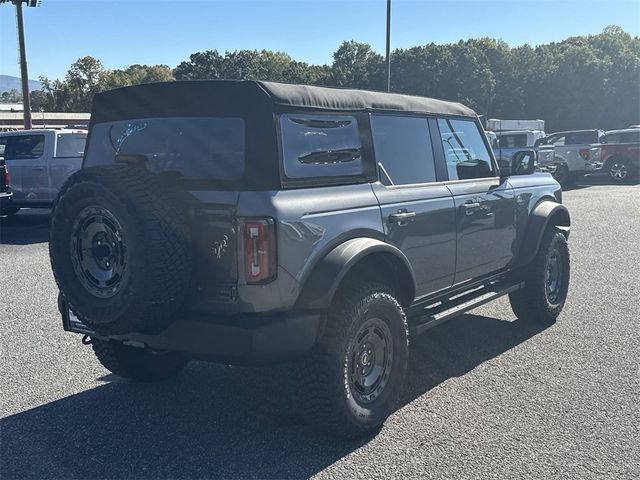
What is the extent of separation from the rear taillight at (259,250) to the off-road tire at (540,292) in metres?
3.32

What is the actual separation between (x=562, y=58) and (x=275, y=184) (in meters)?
58.2

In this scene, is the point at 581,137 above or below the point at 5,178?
above

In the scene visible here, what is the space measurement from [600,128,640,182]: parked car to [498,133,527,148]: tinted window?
9.26ft

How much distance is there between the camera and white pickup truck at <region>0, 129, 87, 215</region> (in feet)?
43.9

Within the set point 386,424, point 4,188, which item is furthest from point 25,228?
point 386,424

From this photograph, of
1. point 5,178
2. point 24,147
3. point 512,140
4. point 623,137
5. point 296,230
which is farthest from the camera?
point 623,137

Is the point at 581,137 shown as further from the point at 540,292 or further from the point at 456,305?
the point at 456,305

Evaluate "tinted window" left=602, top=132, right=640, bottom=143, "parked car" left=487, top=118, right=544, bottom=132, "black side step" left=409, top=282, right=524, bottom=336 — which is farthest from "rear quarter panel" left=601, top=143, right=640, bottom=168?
"black side step" left=409, top=282, right=524, bottom=336

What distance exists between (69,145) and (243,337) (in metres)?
11.7

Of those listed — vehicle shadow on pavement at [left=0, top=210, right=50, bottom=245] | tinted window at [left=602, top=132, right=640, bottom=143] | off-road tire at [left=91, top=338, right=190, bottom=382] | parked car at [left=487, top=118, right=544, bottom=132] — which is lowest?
vehicle shadow on pavement at [left=0, top=210, right=50, bottom=245]

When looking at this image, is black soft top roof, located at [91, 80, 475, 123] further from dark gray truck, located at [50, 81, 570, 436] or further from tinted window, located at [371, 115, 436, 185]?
tinted window, located at [371, 115, 436, 185]

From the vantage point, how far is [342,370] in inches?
144

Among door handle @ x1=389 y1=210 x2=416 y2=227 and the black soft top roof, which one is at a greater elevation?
the black soft top roof

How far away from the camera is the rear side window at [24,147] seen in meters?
13.7
